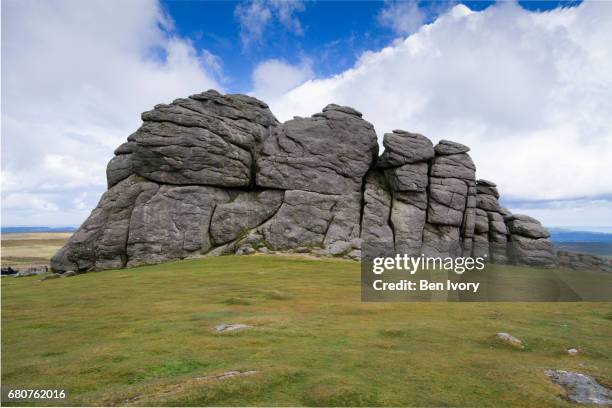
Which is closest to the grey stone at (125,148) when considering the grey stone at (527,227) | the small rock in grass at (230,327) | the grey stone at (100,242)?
the grey stone at (100,242)

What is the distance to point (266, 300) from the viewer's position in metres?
33.6

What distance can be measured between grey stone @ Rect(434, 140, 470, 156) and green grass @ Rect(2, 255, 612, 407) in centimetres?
5290

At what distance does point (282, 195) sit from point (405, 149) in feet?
90.8

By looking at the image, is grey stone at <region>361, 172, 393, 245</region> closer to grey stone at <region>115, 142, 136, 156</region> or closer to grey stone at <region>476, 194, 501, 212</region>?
grey stone at <region>476, 194, 501, 212</region>

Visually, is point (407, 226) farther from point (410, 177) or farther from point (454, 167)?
point (454, 167)

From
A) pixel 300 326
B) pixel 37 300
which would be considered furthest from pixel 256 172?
pixel 300 326

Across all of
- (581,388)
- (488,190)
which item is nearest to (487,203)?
(488,190)

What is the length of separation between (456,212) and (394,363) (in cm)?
6928

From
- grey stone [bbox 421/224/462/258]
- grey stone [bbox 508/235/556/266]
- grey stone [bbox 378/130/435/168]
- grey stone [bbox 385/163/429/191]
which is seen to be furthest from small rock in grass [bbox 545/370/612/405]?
grey stone [bbox 508/235/556/266]

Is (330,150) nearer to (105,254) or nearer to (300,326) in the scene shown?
(105,254)

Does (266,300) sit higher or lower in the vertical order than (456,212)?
lower

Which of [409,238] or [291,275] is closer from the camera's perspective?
[291,275]

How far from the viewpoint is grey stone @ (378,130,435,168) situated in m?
80.2

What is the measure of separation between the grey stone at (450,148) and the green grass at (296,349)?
5290cm
